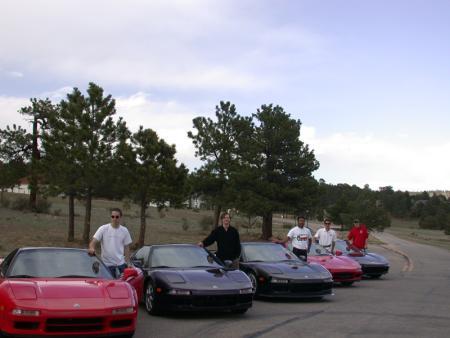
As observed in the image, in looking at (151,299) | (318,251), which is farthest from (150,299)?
(318,251)

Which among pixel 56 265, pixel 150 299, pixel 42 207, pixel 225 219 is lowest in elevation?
pixel 150 299

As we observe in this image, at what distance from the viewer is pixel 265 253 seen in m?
12.8

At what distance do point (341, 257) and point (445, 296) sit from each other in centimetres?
299

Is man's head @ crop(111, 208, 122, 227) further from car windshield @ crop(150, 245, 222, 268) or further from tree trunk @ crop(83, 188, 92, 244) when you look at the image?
tree trunk @ crop(83, 188, 92, 244)

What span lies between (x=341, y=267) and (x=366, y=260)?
2764 millimetres

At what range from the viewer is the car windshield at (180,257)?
34.0ft

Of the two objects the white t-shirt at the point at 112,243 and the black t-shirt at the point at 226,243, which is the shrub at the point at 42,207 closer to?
the black t-shirt at the point at 226,243

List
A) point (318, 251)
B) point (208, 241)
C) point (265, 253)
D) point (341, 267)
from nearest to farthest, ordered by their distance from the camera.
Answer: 1. point (208, 241)
2. point (265, 253)
3. point (341, 267)
4. point (318, 251)

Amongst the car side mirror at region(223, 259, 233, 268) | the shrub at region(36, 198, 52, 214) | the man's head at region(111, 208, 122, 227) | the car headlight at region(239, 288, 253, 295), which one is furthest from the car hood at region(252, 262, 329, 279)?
the shrub at region(36, 198, 52, 214)

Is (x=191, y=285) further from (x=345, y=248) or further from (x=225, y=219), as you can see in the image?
(x=345, y=248)

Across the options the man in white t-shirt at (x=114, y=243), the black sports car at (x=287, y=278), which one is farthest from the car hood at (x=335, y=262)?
the man in white t-shirt at (x=114, y=243)

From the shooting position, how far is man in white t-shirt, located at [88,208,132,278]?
30.4ft

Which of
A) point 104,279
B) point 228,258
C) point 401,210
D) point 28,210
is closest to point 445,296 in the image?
point 228,258

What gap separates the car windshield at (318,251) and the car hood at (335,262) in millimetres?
293
